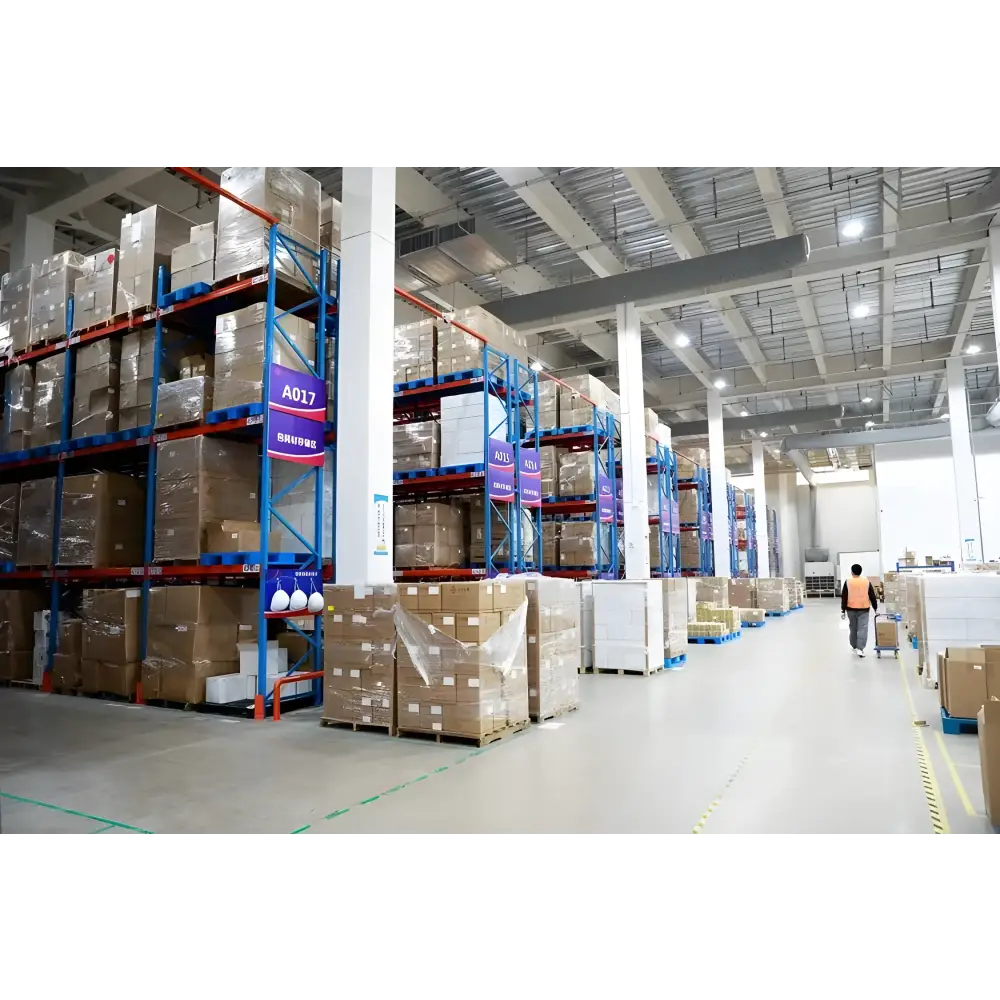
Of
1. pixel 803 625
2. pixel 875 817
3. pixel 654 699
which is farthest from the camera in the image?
pixel 803 625

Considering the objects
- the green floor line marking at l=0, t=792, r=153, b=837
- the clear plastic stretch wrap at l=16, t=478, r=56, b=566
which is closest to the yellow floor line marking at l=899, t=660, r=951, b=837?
the green floor line marking at l=0, t=792, r=153, b=837

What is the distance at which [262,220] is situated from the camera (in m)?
6.70

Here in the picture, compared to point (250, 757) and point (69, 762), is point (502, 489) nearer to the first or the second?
point (250, 757)

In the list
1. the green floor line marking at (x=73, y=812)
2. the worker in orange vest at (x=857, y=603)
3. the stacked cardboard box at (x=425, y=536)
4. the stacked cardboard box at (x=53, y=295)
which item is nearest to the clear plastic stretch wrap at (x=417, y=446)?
the stacked cardboard box at (x=425, y=536)

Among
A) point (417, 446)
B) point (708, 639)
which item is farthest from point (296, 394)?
point (708, 639)

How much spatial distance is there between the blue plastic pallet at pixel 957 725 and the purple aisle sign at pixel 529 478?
5.52 meters

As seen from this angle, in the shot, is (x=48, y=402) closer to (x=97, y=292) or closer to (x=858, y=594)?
(x=97, y=292)

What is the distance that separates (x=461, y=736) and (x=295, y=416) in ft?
11.3

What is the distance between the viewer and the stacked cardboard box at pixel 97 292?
7891mm

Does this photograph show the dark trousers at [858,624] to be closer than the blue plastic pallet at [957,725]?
No

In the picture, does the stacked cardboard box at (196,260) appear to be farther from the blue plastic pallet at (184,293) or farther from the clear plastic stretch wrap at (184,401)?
the clear plastic stretch wrap at (184,401)
